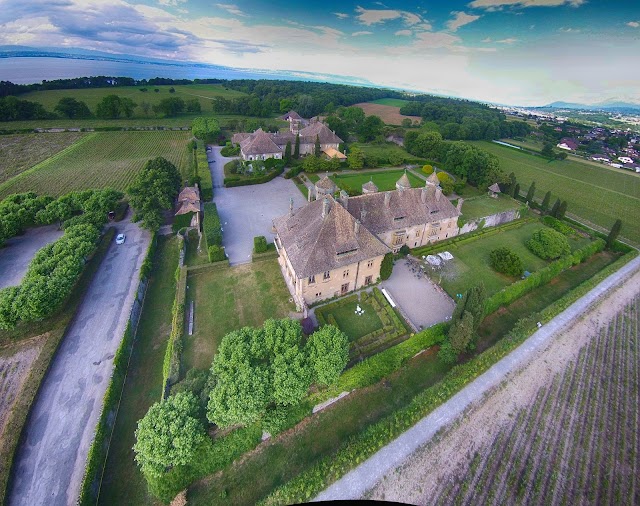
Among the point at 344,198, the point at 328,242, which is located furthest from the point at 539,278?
the point at 328,242

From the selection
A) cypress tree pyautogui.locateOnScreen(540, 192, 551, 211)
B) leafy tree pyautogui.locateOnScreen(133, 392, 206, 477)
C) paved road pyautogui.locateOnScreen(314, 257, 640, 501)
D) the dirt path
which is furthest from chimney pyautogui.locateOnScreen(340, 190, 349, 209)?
cypress tree pyautogui.locateOnScreen(540, 192, 551, 211)

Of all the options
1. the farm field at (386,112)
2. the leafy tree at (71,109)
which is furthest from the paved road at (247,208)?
the farm field at (386,112)

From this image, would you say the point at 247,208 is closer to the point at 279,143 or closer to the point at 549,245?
the point at 279,143

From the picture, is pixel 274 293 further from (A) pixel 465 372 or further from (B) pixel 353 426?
(A) pixel 465 372

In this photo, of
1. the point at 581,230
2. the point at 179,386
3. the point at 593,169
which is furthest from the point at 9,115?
the point at 593,169

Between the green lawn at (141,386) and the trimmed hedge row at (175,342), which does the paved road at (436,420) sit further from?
the trimmed hedge row at (175,342)

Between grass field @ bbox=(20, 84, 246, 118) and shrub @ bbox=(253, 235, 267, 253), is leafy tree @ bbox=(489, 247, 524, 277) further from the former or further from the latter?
grass field @ bbox=(20, 84, 246, 118)
